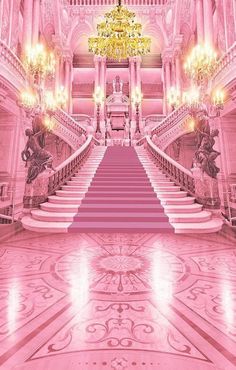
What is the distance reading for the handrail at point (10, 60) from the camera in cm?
617

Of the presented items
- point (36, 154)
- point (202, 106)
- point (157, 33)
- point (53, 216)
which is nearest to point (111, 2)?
point (157, 33)

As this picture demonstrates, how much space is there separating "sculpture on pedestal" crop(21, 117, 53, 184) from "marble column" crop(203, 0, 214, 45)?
29.6 feet

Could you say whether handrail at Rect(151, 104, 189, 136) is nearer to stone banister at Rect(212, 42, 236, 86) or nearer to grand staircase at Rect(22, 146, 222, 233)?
stone banister at Rect(212, 42, 236, 86)

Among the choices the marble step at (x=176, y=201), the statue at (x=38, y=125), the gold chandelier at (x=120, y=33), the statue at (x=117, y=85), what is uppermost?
the statue at (x=117, y=85)

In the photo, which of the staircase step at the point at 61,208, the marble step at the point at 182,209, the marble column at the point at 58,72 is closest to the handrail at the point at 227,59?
the marble step at the point at 182,209

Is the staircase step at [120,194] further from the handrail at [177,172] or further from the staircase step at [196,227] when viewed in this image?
the staircase step at [196,227]

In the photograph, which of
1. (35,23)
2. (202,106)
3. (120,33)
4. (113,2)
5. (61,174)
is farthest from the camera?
(113,2)

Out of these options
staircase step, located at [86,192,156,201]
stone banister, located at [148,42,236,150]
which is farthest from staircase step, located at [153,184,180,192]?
stone banister, located at [148,42,236,150]

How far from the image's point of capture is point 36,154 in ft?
18.4

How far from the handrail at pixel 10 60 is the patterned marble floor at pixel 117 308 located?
5476mm

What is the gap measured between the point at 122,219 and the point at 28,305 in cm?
271

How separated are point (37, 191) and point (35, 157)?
34.4 inches

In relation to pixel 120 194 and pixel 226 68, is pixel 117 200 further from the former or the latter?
pixel 226 68

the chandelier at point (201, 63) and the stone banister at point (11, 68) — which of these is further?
the stone banister at point (11, 68)
